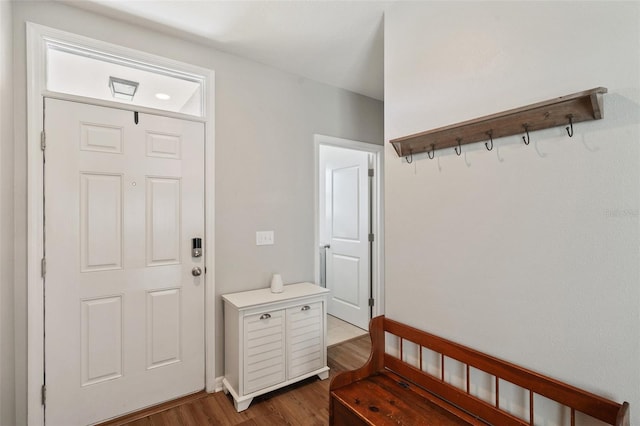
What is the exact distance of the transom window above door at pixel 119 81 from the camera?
6.27ft

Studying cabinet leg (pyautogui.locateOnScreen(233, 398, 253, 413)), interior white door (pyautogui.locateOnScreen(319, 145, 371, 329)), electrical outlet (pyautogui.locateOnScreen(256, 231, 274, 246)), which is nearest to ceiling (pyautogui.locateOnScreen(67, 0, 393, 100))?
interior white door (pyautogui.locateOnScreen(319, 145, 371, 329))

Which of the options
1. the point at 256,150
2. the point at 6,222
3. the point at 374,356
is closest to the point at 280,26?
the point at 256,150

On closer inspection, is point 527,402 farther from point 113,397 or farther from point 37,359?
point 37,359

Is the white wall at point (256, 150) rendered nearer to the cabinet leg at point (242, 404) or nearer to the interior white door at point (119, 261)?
the interior white door at point (119, 261)

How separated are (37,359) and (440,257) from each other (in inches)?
91.7

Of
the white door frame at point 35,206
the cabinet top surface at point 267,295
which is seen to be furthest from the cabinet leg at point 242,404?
the white door frame at point 35,206

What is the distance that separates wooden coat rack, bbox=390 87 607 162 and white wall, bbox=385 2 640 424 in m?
0.04

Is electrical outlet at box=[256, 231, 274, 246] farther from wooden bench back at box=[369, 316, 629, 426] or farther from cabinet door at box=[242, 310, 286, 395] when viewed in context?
wooden bench back at box=[369, 316, 629, 426]

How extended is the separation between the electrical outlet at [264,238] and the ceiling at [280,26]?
1.43m

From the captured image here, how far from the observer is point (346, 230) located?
12.3ft

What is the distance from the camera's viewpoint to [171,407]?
212 centimetres

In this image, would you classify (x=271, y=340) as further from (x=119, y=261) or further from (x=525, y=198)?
(x=525, y=198)

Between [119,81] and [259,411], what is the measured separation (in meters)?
2.45

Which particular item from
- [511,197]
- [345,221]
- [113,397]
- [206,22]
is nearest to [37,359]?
[113,397]
